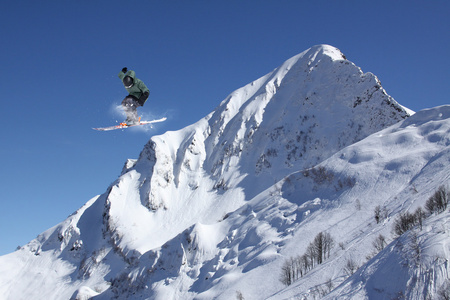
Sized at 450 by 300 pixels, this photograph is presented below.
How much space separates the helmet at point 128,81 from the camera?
1414cm

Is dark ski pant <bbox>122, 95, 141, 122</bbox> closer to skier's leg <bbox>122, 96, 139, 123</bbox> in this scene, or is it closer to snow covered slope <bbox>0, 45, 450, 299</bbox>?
skier's leg <bbox>122, 96, 139, 123</bbox>

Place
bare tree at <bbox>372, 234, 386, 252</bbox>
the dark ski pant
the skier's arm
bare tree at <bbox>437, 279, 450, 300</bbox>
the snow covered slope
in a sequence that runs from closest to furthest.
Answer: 1. bare tree at <bbox>437, 279, 450, 300</bbox>
2. the skier's arm
3. the dark ski pant
4. bare tree at <bbox>372, 234, 386, 252</bbox>
5. the snow covered slope

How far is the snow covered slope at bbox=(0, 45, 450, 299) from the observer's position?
107 feet

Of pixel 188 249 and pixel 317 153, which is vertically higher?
pixel 317 153

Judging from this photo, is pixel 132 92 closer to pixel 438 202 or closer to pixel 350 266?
pixel 350 266

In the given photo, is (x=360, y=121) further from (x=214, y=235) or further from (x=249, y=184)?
(x=214, y=235)

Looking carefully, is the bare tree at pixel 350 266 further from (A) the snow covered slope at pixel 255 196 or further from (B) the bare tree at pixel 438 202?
(B) the bare tree at pixel 438 202

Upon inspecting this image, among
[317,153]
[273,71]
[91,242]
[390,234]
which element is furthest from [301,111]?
[390,234]

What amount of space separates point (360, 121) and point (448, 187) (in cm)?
5708

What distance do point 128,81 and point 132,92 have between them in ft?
3.28

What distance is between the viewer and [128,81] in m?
14.3

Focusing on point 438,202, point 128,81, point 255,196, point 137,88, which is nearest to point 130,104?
point 137,88

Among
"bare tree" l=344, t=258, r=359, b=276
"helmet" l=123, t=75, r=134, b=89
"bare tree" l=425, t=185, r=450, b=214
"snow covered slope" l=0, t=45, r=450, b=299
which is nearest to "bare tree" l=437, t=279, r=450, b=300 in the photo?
"snow covered slope" l=0, t=45, r=450, b=299

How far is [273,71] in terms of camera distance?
390 feet
